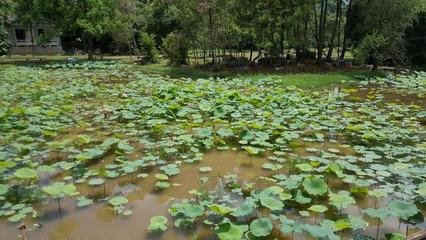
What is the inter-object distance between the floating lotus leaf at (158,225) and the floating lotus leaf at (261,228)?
2.93ft

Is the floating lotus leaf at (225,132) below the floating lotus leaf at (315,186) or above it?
above

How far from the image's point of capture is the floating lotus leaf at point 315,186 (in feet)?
14.6

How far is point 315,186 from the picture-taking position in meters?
4.52

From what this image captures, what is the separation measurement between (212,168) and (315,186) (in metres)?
1.68

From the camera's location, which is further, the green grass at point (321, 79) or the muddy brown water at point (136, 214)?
the green grass at point (321, 79)

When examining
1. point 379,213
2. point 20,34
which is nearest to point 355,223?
point 379,213

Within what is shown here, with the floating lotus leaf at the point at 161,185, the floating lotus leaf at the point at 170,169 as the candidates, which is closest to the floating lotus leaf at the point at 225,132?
the floating lotus leaf at the point at 170,169

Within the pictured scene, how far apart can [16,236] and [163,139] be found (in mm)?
3181

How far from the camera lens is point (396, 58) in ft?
59.5

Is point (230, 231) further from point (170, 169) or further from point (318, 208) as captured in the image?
point (170, 169)

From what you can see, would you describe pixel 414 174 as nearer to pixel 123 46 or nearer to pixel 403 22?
pixel 403 22

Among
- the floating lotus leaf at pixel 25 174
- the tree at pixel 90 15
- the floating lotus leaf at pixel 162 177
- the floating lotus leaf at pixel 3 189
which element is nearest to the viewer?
the floating lotus leaf at pixel 3 189

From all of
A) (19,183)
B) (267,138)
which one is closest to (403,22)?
(267,138)

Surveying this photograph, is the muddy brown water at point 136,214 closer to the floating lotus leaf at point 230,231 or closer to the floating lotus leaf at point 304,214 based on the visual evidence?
the floating lotus leaf at point 304,214
